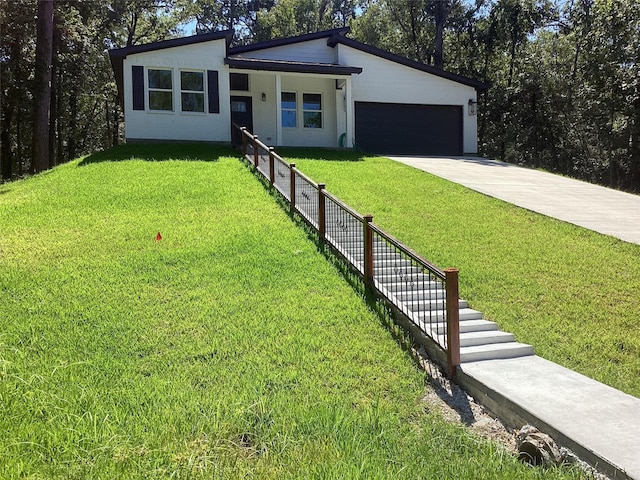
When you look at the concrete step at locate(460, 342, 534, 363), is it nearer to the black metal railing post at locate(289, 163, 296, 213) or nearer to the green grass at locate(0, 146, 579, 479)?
the green grass at locate(0, 146, 579, 479)

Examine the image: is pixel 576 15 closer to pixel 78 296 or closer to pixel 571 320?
pixel 571 320

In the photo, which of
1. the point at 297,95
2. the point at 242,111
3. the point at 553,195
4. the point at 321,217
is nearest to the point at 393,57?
the point at 297,95

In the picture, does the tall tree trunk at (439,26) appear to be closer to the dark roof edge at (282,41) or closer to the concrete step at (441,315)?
the dark roof edge at (282,41)

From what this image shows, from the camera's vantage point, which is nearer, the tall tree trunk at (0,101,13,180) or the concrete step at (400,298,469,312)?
the concrete step at (400,298,469,312)

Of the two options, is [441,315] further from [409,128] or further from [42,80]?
[42,80]

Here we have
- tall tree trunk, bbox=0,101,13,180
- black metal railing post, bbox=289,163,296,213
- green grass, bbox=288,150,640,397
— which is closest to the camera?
green grass, bbox=288,150,640,397

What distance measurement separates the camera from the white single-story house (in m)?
16.2

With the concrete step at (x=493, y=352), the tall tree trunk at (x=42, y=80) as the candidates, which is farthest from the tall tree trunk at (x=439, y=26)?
the concrete step at (x=493, y=352)

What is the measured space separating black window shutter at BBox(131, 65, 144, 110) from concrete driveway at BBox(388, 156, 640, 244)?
8.86 m

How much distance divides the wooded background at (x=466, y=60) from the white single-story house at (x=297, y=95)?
17.2 feet

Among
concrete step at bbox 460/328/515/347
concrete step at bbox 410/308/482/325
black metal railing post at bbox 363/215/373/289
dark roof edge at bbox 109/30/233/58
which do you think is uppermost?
dark roof edge at bbox 109/30/233/58

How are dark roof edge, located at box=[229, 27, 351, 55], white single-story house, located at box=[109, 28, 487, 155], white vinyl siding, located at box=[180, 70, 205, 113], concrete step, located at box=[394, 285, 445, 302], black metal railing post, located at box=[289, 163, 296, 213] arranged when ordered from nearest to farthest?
concrete step, located at box=[394, 285, 445, 302], black metal railing post, located at box=[289, 163, 296, 213], white single-story house, located at box=[109, 28, 487, 155], white vinyl siding, located at box=[180, 70, 205, 113], dark roof edge, located at box=[229, 27, 351, 55]

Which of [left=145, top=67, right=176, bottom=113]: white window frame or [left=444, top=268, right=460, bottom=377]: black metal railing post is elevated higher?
[left=145, top=67, right=176, bottom=113]: white window frame

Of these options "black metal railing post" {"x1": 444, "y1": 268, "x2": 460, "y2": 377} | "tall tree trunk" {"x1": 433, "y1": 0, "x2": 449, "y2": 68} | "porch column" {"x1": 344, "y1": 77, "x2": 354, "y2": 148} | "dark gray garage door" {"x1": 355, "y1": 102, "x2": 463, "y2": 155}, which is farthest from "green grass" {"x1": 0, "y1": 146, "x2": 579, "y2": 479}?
"tall tree trunk" {"x1": 433, "y1": 0, "x2": 449, "y2": 68}
